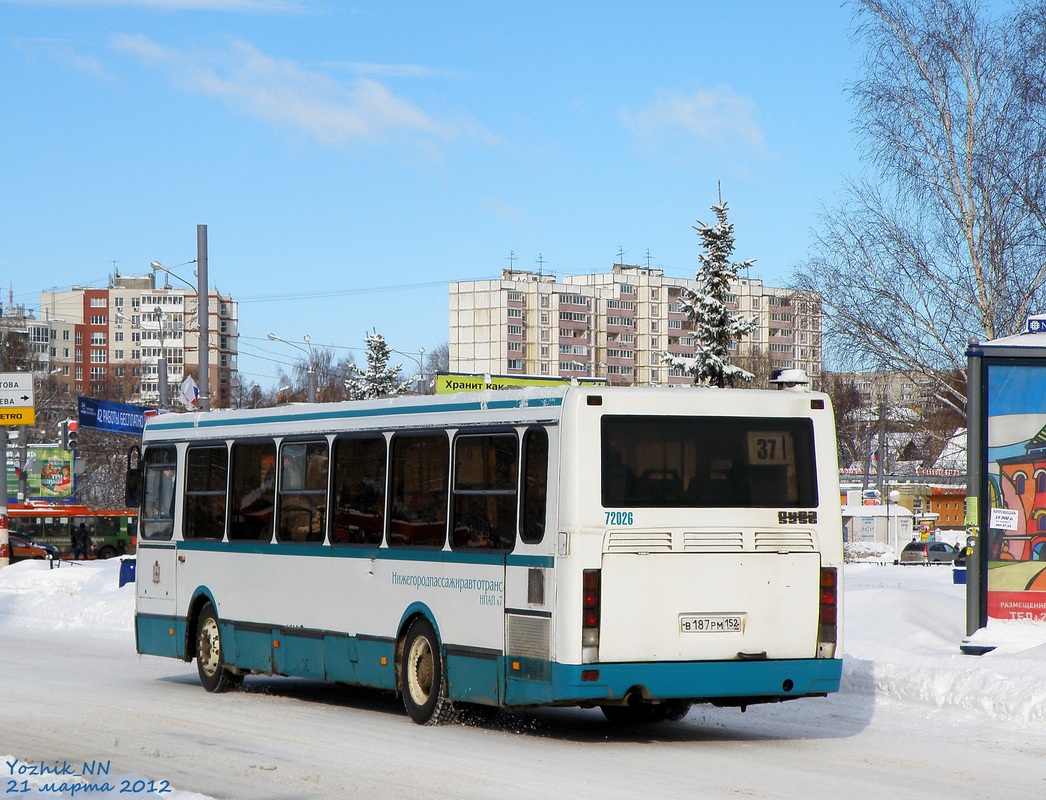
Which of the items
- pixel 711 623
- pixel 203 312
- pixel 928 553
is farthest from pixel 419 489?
pixel 928 553

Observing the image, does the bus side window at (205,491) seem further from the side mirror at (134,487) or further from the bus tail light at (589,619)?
the bus tail light at (589,619)

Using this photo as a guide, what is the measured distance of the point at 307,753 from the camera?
10.9 m

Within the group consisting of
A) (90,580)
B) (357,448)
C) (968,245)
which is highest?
(968,245)

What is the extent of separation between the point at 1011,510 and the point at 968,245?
15555 mm

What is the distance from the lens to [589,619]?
11000 mm

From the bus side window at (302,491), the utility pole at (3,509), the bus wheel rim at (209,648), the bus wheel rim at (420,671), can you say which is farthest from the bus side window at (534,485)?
the utility pole at (3,509)

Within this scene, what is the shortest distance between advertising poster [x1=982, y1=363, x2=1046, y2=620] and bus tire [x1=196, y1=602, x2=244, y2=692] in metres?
7.54

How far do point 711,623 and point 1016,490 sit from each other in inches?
249

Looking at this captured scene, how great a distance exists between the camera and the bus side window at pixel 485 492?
11.8 metres

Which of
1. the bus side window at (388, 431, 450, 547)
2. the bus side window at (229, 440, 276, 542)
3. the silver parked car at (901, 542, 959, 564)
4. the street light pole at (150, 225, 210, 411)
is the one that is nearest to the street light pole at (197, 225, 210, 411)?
the street light pole at (150, 225, 210, 411)

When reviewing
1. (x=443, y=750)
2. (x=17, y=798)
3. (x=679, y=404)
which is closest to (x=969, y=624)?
(x=679, y=404)

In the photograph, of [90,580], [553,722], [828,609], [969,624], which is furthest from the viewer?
[90,580]

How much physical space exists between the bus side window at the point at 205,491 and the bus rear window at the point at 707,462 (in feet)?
18.3

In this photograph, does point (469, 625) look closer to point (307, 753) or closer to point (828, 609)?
point (307, 753)
